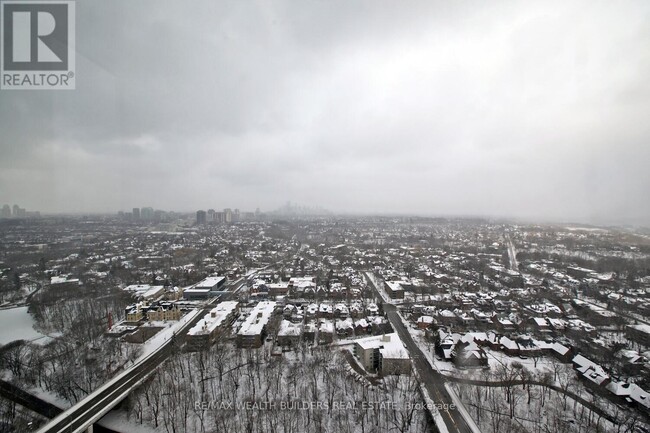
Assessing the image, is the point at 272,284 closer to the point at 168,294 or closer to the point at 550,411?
the point at 168,294

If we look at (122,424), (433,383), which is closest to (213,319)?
(122,424)

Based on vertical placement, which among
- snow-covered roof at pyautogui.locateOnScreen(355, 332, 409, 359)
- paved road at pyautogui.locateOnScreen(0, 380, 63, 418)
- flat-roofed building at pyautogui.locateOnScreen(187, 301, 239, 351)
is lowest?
paved road at pyautogui.locateOnScreen(0, 380, 63, 418)

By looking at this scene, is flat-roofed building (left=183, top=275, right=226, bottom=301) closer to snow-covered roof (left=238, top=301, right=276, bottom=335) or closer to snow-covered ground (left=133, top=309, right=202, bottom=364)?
snow-covered ground (left=133, top=309, right=202, bottom=364)

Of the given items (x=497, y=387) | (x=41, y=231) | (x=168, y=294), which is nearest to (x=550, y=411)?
(x=497, y=387)

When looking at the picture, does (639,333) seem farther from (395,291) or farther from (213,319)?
(213,319)

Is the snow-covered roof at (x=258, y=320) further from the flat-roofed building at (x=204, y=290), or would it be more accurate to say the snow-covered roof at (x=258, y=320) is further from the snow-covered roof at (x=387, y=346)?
the flat-roofed building at (x=204, y=290)

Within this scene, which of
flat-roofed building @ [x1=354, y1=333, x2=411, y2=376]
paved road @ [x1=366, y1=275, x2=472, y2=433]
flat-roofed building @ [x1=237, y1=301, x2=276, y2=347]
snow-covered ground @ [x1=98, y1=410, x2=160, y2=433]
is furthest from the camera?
flat-roofed building @ [x1=237, y1=301, x2=276, y2=347]

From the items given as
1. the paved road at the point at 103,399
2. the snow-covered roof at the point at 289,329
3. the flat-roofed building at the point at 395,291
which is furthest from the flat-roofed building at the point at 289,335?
the flat-roofed building at the point at 395,291

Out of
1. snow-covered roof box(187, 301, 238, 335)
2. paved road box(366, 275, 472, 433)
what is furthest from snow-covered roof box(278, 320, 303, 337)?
paved road box(366, 275, 472, 433)
